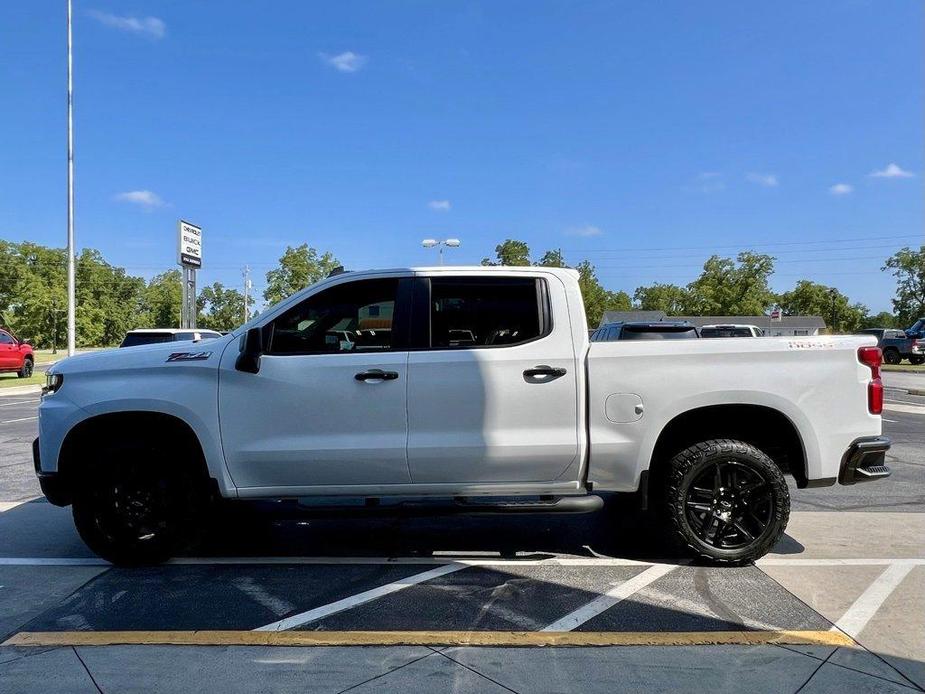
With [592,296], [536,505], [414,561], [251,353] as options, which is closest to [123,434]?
[251,353]

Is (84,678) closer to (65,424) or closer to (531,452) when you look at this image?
(65,424)

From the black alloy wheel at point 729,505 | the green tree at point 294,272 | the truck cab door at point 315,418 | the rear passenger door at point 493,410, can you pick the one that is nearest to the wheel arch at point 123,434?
the truck cab door at point 315,418

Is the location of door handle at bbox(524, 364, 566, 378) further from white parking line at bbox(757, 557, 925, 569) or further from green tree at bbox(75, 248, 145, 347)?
green tree at bbox(75, 248, 145, 347)

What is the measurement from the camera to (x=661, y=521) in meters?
4.56

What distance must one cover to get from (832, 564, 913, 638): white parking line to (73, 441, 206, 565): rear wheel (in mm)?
3990

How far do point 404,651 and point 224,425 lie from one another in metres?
1.93

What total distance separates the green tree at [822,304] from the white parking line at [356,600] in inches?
3992

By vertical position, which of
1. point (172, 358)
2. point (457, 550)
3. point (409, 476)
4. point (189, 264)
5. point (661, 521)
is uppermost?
point (189, 264)

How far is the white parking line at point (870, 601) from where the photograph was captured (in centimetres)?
361

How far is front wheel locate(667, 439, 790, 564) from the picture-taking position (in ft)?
14.4

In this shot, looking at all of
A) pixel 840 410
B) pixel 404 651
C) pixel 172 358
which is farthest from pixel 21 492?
pixel 840 410

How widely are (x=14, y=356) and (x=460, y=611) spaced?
25232 mm

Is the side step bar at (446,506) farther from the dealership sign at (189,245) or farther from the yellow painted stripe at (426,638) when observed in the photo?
the dealership sign at (189,245)

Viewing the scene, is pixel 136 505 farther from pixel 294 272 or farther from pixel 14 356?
pixel 294 272
